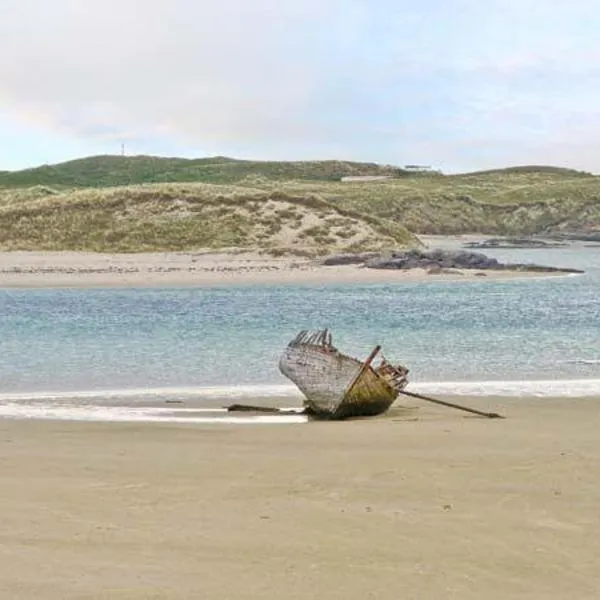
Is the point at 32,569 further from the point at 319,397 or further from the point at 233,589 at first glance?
the point at 319,397

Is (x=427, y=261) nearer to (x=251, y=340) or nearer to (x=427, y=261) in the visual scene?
(x=427, y=261)

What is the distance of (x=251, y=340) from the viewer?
23.7 meters

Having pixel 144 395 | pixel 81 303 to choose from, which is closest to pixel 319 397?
pixel 144 395

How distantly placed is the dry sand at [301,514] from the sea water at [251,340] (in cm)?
284

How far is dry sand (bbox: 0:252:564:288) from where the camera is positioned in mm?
41531

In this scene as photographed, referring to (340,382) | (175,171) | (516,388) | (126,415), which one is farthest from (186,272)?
(175,171)

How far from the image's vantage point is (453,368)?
19219 millimetres

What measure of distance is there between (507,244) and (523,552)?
264ft

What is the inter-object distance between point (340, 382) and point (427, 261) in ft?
117

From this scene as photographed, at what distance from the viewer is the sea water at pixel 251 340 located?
16.1m

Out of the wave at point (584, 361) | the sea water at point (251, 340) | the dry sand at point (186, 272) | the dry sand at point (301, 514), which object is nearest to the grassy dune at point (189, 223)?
the dry sand at point (186, 272)

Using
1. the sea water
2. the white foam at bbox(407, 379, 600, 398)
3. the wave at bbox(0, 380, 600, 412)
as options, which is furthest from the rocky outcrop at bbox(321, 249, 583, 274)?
Answer: the wave at bbox(0, 380, 600, 412)

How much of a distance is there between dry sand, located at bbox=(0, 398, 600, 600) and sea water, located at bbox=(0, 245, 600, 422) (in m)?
2.84

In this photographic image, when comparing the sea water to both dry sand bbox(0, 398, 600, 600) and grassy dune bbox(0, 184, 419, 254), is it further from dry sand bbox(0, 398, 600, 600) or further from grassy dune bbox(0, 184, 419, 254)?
grassy dune bbox(0, 184, 419, 254)
